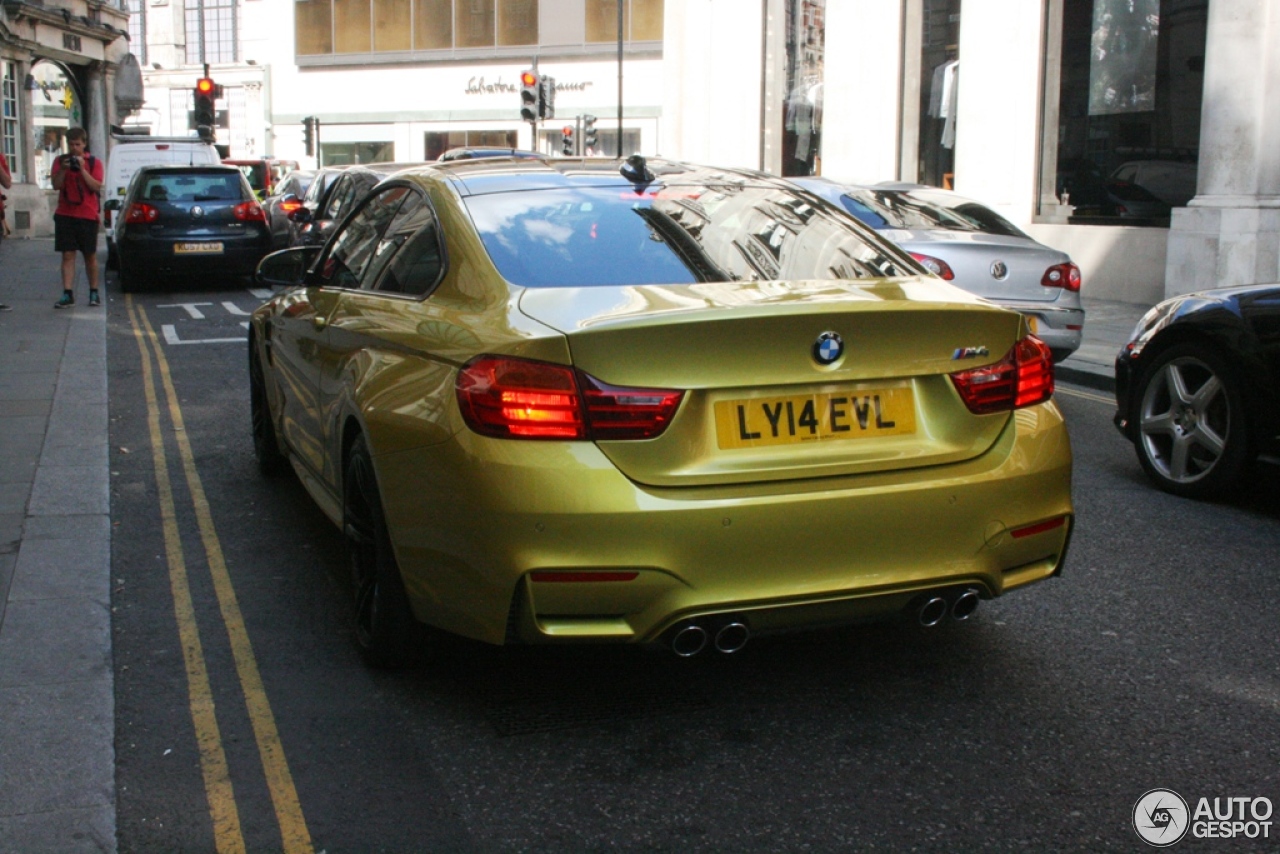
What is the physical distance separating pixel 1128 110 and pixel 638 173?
14419 mm

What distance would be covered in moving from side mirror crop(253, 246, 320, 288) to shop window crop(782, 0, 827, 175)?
2007 cm

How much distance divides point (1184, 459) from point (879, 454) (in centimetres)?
366

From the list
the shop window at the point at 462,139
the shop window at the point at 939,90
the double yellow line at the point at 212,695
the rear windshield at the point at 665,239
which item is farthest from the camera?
the shop window at the point at 462,139

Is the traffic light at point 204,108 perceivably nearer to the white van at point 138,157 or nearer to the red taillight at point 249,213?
the white van at point 138,157

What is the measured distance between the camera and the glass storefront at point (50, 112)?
33.3 meters

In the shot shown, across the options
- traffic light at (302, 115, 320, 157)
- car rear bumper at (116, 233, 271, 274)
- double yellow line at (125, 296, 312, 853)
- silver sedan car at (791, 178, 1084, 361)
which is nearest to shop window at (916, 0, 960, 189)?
car rear bumper at (116, 233, 271, 274)

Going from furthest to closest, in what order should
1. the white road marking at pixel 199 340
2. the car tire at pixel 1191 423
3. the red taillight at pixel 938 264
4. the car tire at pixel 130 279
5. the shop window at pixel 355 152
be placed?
the shop window at pixel 355 152, the car tire at pixel 130 279, the white road marking at pixel 199 340, the red taillight at pixel 938 264, the car tire at pixel 1191 423

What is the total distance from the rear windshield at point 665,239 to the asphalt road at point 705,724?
1119 millimetres

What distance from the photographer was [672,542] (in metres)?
3.48

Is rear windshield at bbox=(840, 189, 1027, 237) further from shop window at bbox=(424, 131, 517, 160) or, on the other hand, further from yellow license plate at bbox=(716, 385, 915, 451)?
shop window at bbox=(424, 131, 517, 160)

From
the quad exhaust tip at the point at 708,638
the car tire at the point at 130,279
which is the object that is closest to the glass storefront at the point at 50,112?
the car tire at the point at 130,279

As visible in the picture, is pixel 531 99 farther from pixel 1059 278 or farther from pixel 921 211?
pixel 1059 278

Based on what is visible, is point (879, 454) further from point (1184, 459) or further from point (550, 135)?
point (550, 135)

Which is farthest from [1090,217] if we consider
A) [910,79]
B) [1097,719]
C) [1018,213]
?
[1097,719]
